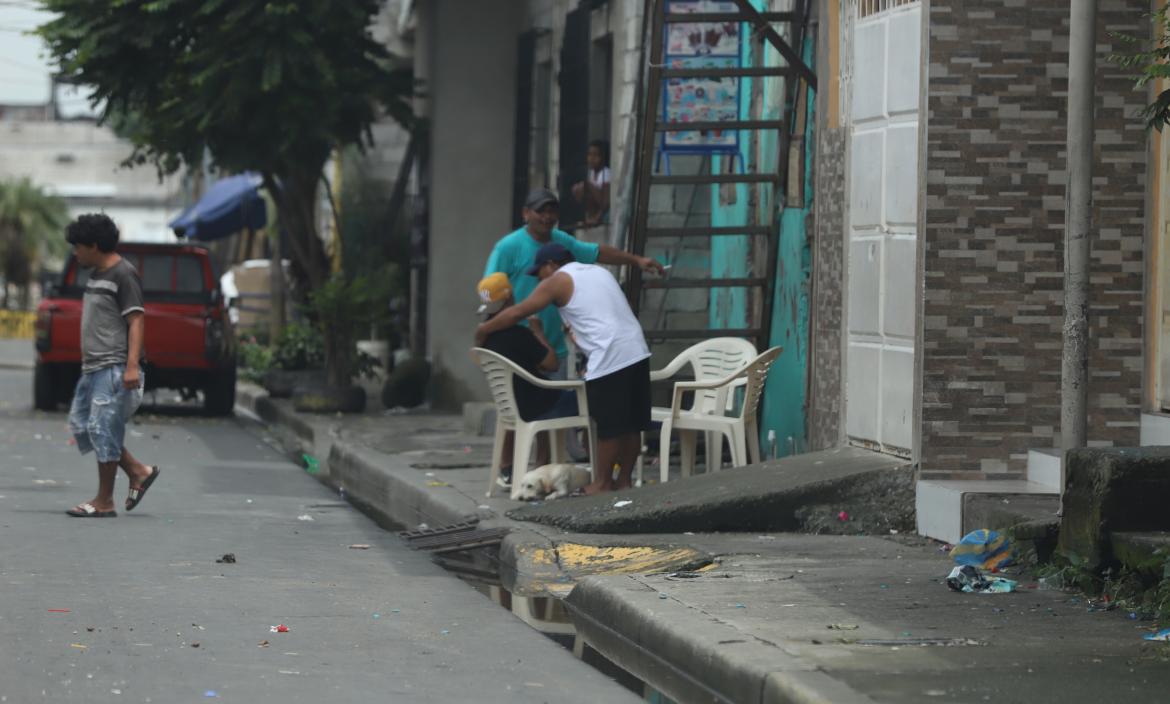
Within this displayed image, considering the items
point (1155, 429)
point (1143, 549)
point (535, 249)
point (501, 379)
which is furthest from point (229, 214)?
point (1143, 549)

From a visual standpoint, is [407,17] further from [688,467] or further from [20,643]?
[20,643]

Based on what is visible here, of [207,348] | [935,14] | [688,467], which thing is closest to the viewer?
[935,14]

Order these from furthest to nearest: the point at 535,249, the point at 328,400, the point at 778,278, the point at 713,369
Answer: the point at 328,400
the point at 778,278
the point at 713,369
the point at 535,249

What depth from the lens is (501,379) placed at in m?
11.7

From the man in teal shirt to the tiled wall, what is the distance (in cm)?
281

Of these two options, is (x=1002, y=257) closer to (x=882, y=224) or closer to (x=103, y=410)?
(x=882, y=224)

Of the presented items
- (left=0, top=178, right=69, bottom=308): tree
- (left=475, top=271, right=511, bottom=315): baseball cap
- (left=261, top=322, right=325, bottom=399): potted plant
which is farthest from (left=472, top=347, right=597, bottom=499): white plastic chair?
(left=0, top=178, right=69, bottom=308): tree

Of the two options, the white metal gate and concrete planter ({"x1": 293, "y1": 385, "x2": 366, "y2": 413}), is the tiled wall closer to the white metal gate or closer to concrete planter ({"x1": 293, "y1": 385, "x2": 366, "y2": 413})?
the white metal gate

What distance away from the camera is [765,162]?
13242 mm

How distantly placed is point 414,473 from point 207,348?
7578 mm

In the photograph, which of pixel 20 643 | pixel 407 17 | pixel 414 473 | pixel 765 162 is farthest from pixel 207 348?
pixel 20 643

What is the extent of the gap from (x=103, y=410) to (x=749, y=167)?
4856 millimetres

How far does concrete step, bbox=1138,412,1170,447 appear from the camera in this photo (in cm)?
947

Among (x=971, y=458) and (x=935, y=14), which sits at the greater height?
(x=935, y=14)
